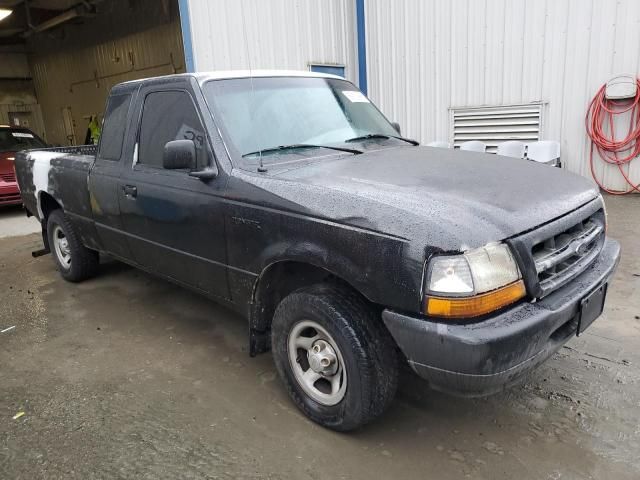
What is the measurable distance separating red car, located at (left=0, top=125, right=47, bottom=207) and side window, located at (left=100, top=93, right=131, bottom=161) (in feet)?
18.5

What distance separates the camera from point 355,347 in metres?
2.35

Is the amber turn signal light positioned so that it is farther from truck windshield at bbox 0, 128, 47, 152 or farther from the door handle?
truck windshield at bbox 0, 128, 47, 152

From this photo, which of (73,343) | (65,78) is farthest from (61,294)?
(65,78)

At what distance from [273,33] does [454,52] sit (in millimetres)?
3172

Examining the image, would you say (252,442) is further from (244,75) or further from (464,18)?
(464,18)

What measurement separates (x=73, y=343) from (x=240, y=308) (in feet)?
5.40

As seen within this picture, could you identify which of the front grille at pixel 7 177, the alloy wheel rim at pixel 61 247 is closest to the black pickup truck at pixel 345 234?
the alloy wheel rim at pixel 61 247

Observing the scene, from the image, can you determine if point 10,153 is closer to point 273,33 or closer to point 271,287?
point 273,33

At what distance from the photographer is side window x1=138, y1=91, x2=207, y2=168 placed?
10.4 ft

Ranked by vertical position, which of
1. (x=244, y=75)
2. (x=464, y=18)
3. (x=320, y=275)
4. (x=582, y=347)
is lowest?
(x=582, y=347)

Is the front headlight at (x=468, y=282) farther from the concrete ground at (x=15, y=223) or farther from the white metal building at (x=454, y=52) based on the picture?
the concrete ground at (x=15, y=223)

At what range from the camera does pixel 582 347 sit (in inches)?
136

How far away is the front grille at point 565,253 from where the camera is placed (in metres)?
2.26

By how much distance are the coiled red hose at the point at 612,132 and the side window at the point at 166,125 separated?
6.79m
